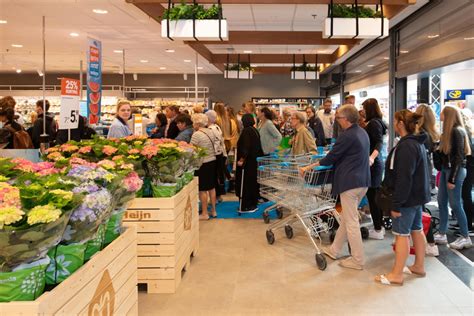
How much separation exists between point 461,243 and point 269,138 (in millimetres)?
3175

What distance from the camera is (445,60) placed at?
21.1 feet

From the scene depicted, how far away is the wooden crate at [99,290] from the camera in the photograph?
5.49 ft

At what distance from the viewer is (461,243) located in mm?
5145

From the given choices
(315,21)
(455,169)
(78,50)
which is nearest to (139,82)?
(78,50)

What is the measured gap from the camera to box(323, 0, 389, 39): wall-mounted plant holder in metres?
5.49

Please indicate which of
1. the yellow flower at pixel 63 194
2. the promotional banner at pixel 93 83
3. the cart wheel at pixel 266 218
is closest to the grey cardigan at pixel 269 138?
the cart wheel at pixel 266 218

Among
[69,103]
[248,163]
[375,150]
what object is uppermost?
[69,103]

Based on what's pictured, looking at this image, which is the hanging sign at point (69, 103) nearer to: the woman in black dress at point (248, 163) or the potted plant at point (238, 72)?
the woman in black dress at point (248, 163)

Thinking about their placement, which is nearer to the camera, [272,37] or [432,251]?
[432,251]

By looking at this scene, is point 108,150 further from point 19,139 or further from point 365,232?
point 365,232

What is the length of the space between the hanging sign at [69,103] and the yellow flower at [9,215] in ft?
11.4

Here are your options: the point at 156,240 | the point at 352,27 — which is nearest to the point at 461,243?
the point at 352,27

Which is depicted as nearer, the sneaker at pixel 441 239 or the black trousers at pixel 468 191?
the sneaker at pixel 441 239

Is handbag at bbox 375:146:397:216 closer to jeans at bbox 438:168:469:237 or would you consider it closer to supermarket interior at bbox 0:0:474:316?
supermarket interior at bbox 0:0:474:316
